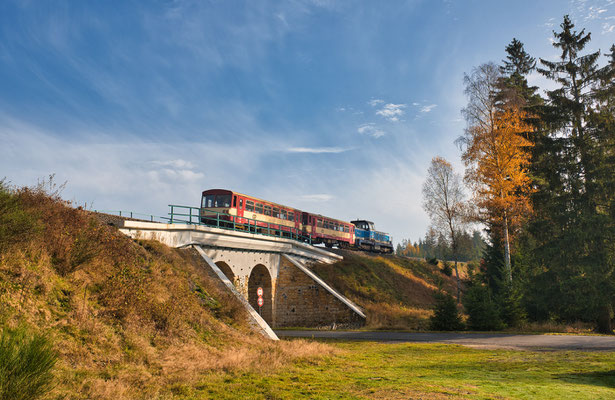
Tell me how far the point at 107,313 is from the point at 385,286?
987 inches

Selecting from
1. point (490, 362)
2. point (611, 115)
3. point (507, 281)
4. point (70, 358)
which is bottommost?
point (490, 362)

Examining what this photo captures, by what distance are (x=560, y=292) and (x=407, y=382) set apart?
14.0 meters

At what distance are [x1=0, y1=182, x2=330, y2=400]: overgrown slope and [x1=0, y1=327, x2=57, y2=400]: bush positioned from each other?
1844mm

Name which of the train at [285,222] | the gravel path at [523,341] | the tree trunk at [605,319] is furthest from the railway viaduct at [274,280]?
the tree trunk at [605,319]

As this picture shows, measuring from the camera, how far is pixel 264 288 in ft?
77.8

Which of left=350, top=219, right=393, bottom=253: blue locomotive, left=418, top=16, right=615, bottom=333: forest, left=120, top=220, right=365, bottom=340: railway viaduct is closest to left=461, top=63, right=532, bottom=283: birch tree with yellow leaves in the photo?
left=418, top=16, right=615, bottom=333: forest

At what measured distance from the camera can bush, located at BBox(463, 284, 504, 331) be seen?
1744 cm

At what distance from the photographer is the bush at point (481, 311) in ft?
57.2

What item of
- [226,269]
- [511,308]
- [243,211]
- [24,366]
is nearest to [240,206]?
[243,211]

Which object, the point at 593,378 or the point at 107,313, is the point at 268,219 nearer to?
the point at 107,313

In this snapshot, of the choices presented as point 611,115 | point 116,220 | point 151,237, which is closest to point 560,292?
point 611,115

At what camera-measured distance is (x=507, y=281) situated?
18.8 meters

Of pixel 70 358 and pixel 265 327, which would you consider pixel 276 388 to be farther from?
pixel 265 327

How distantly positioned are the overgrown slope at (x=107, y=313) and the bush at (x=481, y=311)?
990 centimetres
